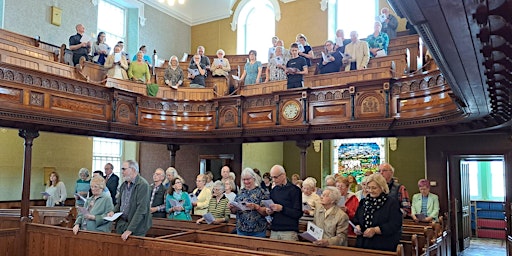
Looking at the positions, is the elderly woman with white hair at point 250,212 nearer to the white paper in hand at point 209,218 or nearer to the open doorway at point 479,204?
the white paper in hand at point 209,218

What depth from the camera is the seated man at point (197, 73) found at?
34.6ft

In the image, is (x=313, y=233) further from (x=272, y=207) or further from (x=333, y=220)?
(x=272, y=207)

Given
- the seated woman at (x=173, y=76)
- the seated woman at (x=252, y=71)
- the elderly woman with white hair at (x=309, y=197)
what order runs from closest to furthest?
the elderly woman with white hair at (x=309, y=197)
the seated woman at (x=252, y=71)
the seated woman at (x=173, y=76)

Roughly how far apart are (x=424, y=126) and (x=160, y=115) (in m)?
5.56

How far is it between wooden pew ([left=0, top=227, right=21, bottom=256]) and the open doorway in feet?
26.5

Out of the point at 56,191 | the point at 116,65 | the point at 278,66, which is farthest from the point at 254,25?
the point at 56,191

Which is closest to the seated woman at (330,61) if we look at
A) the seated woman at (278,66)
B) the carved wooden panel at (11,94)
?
the seated woman at (278,66)

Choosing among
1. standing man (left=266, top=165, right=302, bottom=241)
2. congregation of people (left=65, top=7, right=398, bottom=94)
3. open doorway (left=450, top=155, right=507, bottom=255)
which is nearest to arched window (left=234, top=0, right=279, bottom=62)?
congregation of people (left=65, top=7, right=398, bottom=94)

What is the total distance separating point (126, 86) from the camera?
9664 mm

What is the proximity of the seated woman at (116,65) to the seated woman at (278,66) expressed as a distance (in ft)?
10.6

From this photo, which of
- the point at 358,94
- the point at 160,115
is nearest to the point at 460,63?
the point at 358,94

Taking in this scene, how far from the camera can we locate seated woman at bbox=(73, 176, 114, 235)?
5016 millimetres

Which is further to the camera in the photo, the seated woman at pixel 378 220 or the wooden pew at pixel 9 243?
the wooden pew at pixel 9 243

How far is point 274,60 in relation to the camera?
973cm
